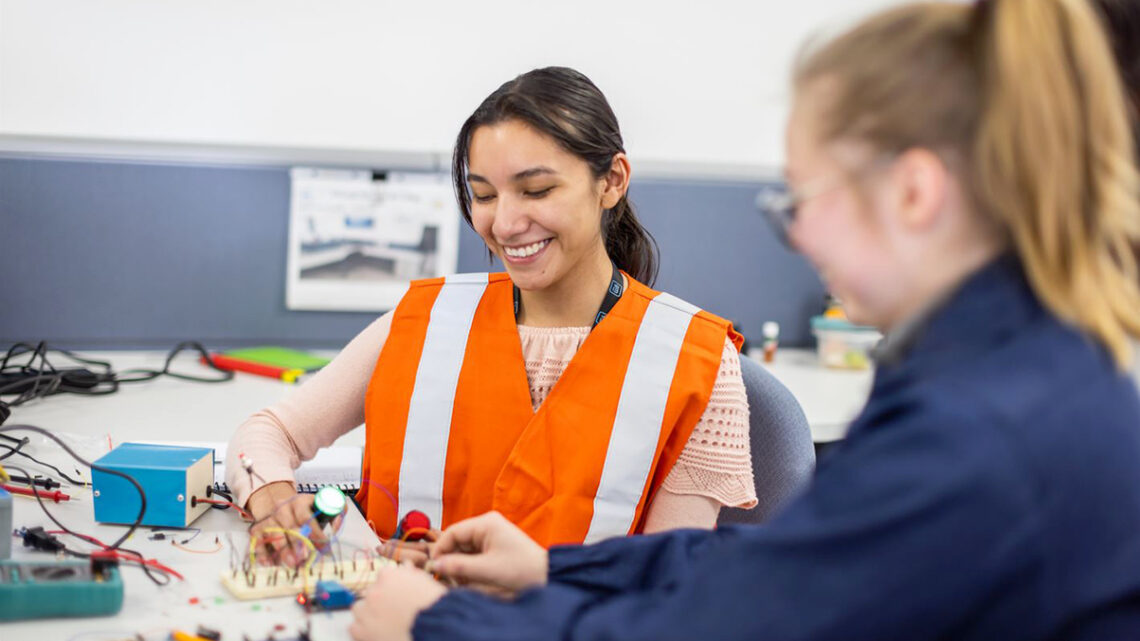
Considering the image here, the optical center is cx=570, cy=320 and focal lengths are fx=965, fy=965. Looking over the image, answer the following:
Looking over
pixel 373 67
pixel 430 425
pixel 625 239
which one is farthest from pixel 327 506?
pixel 373 67

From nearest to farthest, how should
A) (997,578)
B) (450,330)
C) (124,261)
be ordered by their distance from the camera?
1. (997,578)
2. (450,330)
3. (124,261)

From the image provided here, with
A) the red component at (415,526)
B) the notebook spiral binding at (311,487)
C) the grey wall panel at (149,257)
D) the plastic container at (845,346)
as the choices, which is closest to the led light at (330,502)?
the red component at (415,526)

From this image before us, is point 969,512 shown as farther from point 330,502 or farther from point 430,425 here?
point 430,425

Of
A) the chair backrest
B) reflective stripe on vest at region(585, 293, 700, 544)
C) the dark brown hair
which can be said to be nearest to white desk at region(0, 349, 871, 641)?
the chair backrest

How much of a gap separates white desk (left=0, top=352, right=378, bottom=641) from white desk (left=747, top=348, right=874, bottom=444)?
2.84 feet

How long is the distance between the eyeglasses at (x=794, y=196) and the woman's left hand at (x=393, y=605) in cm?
43

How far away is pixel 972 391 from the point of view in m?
0.58

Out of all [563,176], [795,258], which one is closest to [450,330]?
[563,176]

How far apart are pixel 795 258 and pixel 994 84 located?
6.20 feet

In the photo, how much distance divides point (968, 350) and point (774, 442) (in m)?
0.76

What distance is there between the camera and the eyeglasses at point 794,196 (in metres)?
0.67

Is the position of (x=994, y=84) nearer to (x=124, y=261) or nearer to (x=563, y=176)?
(x=563, y=176)

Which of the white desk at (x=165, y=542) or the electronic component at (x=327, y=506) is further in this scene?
the electronic component at (x=327, y=506)

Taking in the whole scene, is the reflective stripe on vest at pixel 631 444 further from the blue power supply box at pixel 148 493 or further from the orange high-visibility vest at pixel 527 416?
the blue power supply box at pixel 148 493
